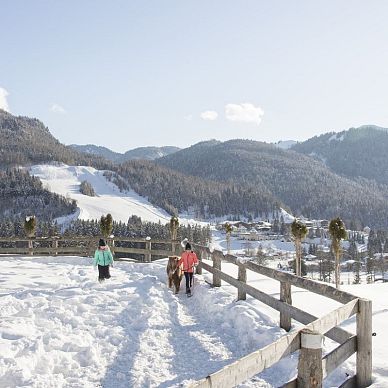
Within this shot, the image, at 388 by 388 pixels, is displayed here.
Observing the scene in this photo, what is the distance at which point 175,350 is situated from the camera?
7113 millimetres

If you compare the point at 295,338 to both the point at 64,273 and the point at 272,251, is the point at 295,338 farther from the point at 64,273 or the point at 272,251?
the point at 272,251

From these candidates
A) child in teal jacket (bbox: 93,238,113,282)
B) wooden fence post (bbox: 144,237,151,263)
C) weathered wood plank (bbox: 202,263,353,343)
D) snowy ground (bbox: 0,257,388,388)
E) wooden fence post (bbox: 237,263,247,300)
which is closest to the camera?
weathered wood plank (bbox: 202,263,353,343)

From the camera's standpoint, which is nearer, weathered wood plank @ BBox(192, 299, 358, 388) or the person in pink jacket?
weathered wood plank @ BBox(192, 299, 358, 388)

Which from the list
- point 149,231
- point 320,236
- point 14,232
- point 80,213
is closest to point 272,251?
point 320,236

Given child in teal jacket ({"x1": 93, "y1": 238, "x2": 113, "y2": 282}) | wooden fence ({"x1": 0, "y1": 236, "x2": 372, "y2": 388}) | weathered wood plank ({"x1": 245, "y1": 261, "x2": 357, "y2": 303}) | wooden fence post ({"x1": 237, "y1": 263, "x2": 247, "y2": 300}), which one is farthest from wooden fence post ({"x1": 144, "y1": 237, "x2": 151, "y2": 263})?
weathered wood plank ({"x1": 245, "y1": 261, "x2": 357, "y2": 303})

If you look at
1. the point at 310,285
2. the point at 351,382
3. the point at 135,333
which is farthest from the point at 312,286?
the point at 135,333

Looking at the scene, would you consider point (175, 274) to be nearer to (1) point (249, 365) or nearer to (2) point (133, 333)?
(2) point (133, 333)

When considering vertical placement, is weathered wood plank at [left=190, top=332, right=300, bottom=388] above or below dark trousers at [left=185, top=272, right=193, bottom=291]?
above

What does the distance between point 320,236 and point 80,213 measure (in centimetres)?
10825

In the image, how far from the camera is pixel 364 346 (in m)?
5.05

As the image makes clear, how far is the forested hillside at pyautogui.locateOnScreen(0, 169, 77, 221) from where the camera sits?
182m

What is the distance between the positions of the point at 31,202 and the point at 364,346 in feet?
647

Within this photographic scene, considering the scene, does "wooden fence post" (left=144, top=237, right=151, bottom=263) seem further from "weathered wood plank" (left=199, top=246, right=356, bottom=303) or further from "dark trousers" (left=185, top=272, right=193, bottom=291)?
"weathered wood plank" (left=199, top=246, right=356, bottom=303)

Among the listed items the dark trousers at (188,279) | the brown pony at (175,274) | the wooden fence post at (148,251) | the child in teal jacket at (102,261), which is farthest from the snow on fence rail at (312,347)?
the wooden fence post at (148,251)
